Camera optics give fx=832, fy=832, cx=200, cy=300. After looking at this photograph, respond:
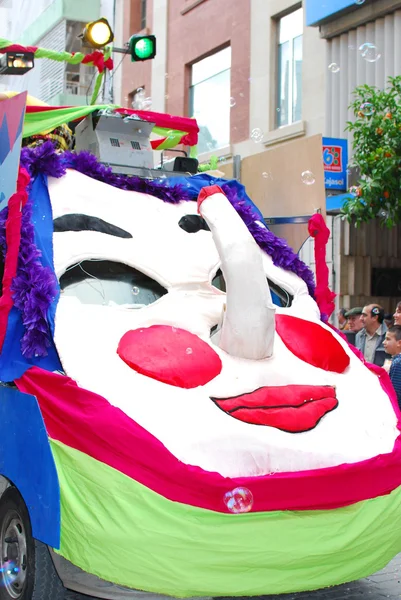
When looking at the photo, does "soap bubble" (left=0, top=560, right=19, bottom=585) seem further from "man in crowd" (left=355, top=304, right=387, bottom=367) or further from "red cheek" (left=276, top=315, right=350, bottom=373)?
"man in crowd" (left=355, top=304, right=387, bottom=367)

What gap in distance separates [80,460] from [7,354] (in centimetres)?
75

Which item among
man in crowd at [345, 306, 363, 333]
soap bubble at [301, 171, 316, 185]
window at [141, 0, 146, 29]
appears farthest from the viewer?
window at [141, 0, 146, 29]

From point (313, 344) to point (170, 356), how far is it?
80 cm

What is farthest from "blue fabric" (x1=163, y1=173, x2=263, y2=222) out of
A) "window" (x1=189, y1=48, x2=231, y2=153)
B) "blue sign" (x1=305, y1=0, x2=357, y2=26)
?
"window" (x1=189, y1=48, x2=231, y2=153)

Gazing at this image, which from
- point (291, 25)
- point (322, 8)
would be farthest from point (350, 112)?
point (291, 25)

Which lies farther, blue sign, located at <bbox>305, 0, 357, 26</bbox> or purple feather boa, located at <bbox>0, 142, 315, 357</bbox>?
blue sign, located at <bbox>305, 0, 357, 26</bbox>

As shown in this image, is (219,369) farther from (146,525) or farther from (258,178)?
(258,178)

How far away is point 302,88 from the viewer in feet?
43.1

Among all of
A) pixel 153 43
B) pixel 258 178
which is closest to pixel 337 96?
pixel 153 43

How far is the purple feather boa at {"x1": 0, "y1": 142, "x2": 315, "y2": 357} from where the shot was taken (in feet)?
12.2

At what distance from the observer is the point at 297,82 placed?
43.7ft

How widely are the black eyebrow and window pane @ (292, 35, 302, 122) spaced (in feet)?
31.4

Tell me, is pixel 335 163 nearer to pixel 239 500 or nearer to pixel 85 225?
pixel 85 225

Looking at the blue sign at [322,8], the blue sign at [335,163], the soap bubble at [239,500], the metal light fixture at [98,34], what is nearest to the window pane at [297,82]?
the blue sign at [322,8]
